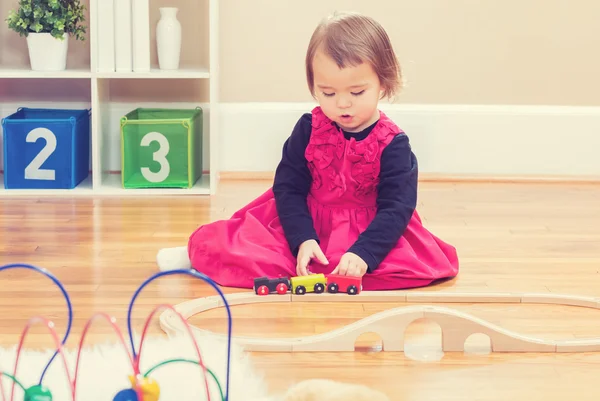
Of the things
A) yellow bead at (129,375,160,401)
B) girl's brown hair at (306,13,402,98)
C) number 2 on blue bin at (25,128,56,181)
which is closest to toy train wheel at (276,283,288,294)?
girl's brown hair at (306,13,402,98)

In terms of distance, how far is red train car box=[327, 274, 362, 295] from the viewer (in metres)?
1.50

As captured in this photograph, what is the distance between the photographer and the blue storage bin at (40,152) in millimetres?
2266

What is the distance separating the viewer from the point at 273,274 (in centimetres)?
160

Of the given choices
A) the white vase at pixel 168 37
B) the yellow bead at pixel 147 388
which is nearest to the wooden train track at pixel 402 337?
the yellow bead at pixel 147 388

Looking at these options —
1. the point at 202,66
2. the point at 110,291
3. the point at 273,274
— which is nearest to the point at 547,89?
the point at 202,66

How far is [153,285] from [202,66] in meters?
1.03

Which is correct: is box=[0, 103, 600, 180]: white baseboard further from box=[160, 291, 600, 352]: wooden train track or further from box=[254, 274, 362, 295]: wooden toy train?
box=[160, 291, 600, 352]: wooden train track

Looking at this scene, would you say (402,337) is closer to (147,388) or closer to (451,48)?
(147,388)

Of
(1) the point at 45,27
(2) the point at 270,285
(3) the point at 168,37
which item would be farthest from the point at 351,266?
(1) the point at 45,27

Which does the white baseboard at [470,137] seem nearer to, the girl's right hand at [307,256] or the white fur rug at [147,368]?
the girl's right hand at [307,256]

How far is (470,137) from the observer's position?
2.54 metres

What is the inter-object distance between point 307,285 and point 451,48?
1241 millimetres

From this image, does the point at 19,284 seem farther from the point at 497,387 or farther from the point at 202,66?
the point at 202,66

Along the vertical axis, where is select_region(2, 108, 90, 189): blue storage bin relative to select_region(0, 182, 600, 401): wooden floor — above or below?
above
